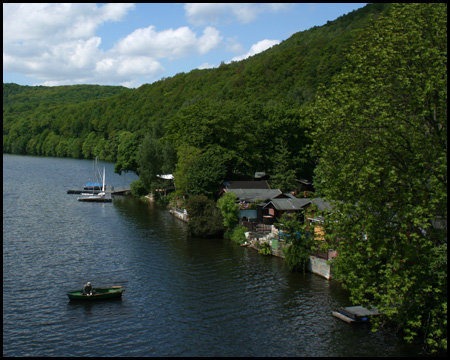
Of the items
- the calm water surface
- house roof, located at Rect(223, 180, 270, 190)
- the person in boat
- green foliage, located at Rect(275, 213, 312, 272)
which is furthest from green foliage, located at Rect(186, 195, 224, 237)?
the person in boat

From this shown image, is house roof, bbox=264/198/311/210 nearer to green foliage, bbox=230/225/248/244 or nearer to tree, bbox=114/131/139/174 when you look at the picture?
green foliage, bbox=230/225/248/244

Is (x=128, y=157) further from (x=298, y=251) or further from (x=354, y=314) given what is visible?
(x=354, y=314)

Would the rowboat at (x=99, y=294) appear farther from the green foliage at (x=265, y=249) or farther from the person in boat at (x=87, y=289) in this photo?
the green foliage at (x=265, y=249)

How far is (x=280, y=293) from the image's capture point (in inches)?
1416

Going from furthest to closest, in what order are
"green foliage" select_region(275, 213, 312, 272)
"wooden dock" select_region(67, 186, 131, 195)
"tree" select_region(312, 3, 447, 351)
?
"wooden dock" select_region(67, 186, 131, 195)
"green foliage" select_region(275, 213, 312, 272)
"tree" select_region(312, 3, 447, 351)

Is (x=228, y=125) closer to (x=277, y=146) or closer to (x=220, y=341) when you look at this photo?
(x=277, y=146)

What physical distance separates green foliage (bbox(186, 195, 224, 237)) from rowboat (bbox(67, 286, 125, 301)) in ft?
71.3

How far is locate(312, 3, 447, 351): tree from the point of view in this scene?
22.2 metres

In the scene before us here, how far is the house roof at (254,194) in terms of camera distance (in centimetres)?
6206

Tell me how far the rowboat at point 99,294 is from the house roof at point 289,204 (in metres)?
24.6


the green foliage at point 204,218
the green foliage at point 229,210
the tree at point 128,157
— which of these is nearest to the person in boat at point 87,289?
the green foliage at point 204,218

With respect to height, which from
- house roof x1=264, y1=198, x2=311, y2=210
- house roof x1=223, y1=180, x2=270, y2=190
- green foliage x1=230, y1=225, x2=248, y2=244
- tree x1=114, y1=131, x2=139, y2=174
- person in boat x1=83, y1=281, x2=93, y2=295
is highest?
tree x1=114, y1=131, x2=139, y2=174

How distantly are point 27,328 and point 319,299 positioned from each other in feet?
65.1

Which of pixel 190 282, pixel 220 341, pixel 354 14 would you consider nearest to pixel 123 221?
pixel 190 282
